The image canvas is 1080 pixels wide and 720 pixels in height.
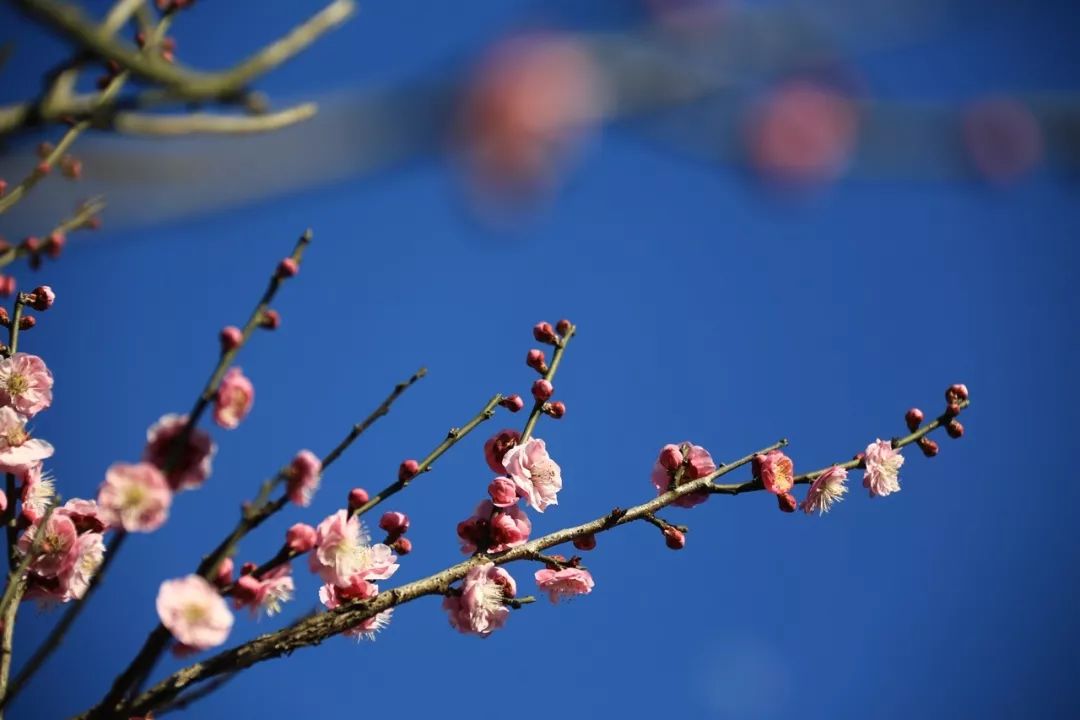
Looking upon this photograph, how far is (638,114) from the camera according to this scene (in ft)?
2.68

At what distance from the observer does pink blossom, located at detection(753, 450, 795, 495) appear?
6.24ft

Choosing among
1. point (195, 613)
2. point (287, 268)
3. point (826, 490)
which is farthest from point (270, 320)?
point (826, 490)

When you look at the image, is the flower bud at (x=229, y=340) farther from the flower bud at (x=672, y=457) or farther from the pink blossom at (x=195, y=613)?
the flower bud at (x=672, y=457)

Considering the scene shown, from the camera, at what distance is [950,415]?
2.12m

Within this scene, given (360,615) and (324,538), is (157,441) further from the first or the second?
(360,615)

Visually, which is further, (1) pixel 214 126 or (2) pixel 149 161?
(1) pixel 214 126

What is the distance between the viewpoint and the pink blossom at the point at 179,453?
127 centimetres

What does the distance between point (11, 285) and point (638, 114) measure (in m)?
1.77

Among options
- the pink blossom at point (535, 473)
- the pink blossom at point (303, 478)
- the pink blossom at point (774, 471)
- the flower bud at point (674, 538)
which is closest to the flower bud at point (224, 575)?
the pink blossom at point (303, 478)

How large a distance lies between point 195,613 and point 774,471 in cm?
119

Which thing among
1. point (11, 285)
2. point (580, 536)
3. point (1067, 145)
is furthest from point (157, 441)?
point (1067, 145)

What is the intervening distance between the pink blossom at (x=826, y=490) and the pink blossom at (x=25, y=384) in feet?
5.40

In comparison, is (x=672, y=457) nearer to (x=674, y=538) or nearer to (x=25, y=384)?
(x=674, y=538)

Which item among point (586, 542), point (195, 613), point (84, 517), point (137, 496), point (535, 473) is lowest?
point (195, 613)
